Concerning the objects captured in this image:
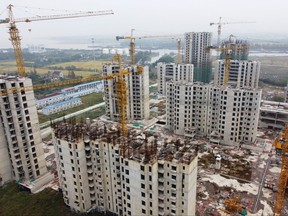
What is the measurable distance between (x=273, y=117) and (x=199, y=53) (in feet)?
171

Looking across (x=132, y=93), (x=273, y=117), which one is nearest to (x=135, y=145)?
(x=132, y=93)

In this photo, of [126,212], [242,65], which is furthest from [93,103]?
[126,212]

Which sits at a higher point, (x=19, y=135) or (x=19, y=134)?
(x=19, y=134)

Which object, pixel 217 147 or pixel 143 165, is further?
pixel 217 147

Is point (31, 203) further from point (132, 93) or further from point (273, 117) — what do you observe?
point (273, 117)

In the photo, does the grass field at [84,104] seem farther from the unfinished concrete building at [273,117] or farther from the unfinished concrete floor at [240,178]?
the unfinished concrete building at [273,117]

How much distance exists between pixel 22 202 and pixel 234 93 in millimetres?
44168

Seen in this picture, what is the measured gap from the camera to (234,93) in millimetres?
50625

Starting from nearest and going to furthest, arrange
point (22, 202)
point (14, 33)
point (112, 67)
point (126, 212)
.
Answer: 1. point (126, 212)
2. point (22, 202)
3. point (14, 33)
4. point (112, 67)

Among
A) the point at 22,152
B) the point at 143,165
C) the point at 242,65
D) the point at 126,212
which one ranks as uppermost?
the point at 242,65

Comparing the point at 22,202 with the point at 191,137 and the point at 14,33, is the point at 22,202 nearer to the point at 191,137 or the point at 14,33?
the point at 14,33

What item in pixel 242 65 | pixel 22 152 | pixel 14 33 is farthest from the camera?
pixel 242 65

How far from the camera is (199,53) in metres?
105

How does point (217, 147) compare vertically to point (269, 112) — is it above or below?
below
